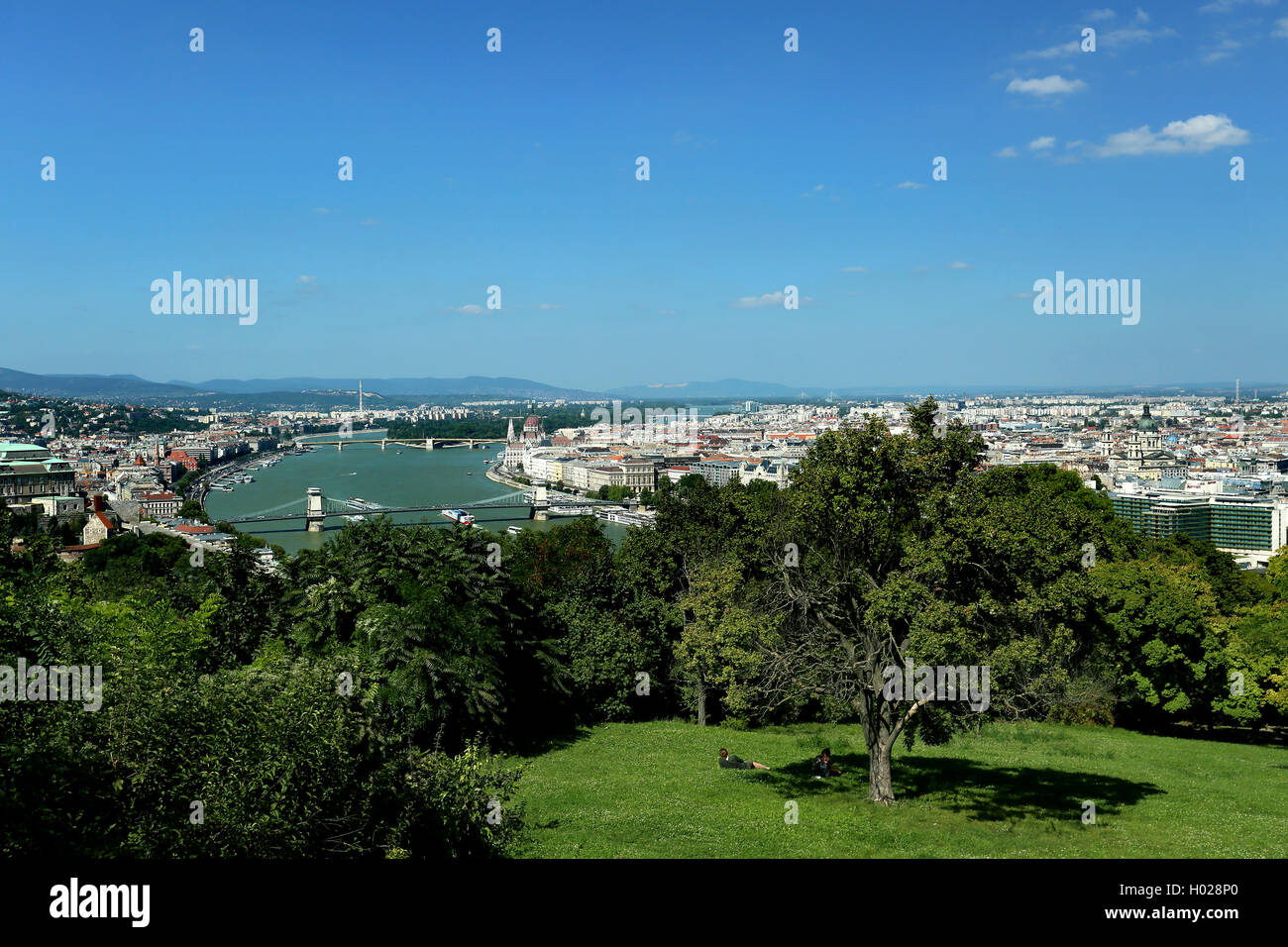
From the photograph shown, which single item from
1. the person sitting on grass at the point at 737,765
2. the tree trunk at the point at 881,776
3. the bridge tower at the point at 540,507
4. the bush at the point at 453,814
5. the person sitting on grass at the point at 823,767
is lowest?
the bridge tower at the point at 540,507

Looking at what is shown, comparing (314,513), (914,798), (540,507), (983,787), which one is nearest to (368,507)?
(314,513)

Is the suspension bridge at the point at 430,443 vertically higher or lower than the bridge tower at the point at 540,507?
higher

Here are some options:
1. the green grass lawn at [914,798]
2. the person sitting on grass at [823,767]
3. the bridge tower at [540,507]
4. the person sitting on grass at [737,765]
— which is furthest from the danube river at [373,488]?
the person sitting on grass at [823,767]

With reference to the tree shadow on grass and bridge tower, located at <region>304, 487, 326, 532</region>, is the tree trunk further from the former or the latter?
bridge tower, located at <region>304, 487, 326, 532</region>

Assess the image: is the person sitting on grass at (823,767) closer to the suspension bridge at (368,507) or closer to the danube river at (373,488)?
the danube river at (373,488)

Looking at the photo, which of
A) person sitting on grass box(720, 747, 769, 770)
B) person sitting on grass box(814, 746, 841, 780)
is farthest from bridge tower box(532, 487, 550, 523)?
person sitting on grass box(814, 746, 841, 780)

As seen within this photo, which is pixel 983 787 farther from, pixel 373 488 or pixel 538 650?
pixel 373 488
